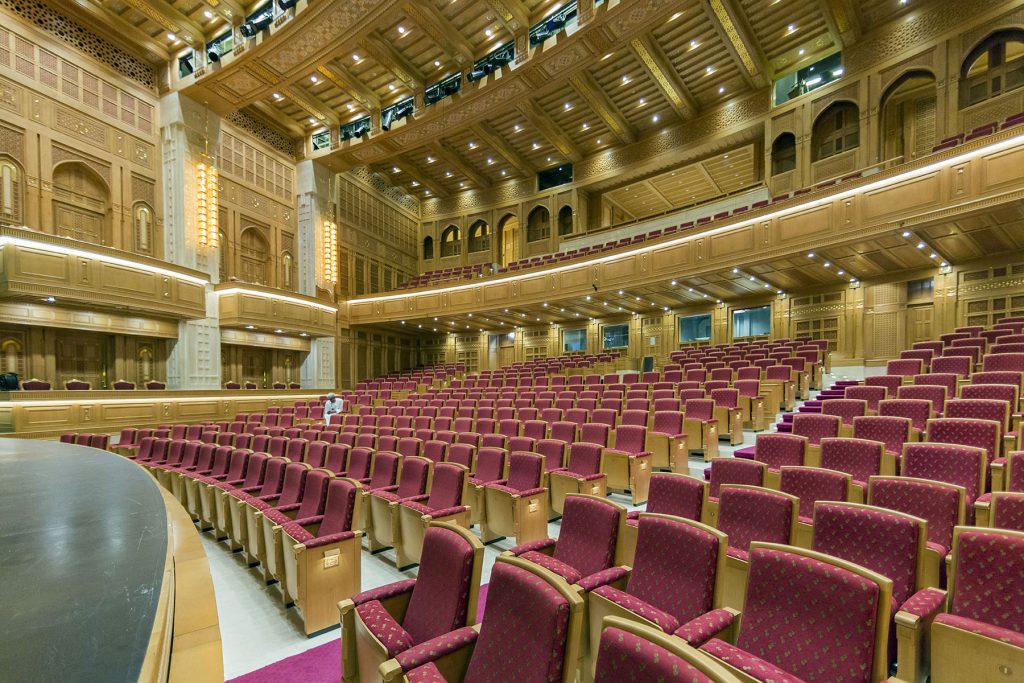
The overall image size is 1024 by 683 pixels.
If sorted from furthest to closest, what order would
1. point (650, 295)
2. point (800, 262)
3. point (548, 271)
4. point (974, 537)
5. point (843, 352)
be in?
1. point (548, 271)
2. point (650, 295)
3. point (843, 352)
4. point (800, 262)
5. point (974, 537)

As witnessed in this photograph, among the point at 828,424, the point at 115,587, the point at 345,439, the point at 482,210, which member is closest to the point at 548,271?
the point at 482,210

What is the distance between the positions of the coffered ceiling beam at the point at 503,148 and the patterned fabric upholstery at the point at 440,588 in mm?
11042

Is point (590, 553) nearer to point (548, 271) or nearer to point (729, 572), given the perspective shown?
point (729, 572)

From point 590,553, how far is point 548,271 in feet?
26.8

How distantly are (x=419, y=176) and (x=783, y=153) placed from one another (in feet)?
28.7

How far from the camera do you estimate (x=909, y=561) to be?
1367 mm

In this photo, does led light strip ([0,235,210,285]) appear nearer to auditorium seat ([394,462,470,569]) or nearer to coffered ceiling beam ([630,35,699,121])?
auditorium seat ([394,462,470,569])

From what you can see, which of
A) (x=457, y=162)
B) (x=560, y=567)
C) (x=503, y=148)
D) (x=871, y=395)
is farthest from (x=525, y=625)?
(x=457, y=162)

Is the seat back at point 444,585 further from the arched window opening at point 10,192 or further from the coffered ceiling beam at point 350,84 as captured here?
the coffered ceiling beam at point 350,84

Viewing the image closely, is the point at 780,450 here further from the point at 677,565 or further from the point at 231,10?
the point at 231,10

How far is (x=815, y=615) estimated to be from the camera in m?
1.15

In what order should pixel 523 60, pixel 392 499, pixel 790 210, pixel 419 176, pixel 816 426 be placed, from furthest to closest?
pixel 419 176
pixel 523 60
pixel 790 210
pixel 816 426
pixel 392 499

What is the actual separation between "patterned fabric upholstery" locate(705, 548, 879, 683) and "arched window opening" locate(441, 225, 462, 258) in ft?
44.6

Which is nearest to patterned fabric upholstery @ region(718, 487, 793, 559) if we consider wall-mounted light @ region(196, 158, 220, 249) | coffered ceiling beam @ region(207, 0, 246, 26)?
wall-mounted light @ region(196, 158, 220, 249)
